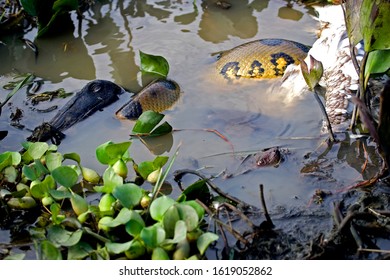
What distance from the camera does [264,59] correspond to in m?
4.12

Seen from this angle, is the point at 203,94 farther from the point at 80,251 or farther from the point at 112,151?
the point at 80,251

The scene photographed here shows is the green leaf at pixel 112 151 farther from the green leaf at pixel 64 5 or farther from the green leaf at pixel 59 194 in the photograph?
the green leaf at pixel 64 5

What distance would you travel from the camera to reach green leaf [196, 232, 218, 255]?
2328 millimetres

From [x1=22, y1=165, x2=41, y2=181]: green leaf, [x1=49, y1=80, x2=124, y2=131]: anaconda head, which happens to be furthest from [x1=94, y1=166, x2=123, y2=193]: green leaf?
[x1=49, y1=80, x2=124, y2=131]: anaconda head

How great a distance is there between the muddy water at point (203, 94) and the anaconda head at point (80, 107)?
5 centimetres

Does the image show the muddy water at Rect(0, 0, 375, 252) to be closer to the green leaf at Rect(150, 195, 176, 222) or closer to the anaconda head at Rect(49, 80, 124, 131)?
the anaconda head at Rect(49, 80, 124, 131)

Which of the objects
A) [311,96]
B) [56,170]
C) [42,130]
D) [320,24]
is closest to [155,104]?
[42,130]

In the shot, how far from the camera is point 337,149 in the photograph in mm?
3299

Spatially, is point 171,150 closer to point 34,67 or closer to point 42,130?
point 42,130

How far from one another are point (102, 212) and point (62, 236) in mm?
212

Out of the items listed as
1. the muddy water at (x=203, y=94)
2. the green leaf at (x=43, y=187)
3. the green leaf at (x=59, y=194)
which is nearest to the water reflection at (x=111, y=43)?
the muddy water at (x=203, y=94)

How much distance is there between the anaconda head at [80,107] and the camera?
354cm

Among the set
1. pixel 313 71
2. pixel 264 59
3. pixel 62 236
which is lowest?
pixel 264 59

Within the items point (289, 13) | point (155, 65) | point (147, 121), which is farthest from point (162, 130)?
point (289, 13)
